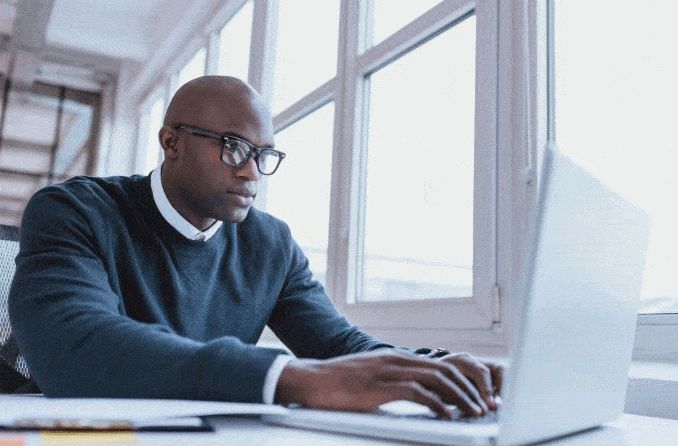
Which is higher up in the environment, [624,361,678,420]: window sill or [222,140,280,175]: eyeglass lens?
[222,140,280,175]: eyeglass lens

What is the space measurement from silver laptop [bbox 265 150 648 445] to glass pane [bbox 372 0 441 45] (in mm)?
1402

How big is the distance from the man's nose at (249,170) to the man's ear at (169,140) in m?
0.18

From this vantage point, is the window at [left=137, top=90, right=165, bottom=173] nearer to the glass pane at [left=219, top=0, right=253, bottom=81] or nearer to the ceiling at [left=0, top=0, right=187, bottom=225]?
the ceiling at [left=0, top=0, right=187, bottom=225]

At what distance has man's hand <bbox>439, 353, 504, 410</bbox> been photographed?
742 millimetres

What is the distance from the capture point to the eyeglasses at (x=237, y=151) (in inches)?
49.6

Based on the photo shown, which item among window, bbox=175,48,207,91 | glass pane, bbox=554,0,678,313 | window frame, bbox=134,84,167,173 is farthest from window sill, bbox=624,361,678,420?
window frame, bbox=134,84,167,173

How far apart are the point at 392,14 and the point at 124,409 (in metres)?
1.87

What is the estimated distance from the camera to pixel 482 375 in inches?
29.9

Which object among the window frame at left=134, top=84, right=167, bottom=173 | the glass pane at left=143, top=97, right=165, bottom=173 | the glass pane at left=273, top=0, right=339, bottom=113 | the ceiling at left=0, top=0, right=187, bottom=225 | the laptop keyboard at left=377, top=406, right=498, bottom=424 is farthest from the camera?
the window frame at left=134, top=84, right=167, bottom=173

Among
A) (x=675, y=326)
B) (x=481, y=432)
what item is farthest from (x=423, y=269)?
(x=481, y=432)

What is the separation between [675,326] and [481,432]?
0.86 metres

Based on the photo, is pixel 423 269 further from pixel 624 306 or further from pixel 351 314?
pixel 624 306

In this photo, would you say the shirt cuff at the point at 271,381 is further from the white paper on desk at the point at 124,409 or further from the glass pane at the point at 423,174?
the glass pane at the point at 423,174

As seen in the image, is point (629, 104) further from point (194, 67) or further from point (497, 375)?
point (194, 67)
